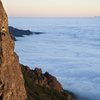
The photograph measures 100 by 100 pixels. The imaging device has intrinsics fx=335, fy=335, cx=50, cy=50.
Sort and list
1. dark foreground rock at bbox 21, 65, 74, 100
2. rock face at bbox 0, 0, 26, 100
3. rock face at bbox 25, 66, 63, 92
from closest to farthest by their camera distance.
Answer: rock face at bbox 0, 0, 26, 100 → dark foreground rock at bbox 21, 65, 74, 100 → rock face at bbox 25, 66, 63, 92

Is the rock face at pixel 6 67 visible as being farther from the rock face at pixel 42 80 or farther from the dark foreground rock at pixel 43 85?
the rock face at pixel 42 80

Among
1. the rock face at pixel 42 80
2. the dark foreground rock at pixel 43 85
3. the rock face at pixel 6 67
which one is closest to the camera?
the rock face at pixel 6 67

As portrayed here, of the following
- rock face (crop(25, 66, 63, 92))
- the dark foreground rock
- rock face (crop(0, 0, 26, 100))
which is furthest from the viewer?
rock face (crop(25, 66, 63, 92))

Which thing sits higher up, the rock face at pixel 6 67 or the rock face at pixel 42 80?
the rock face at pixel 42 80

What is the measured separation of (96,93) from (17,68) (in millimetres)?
42953

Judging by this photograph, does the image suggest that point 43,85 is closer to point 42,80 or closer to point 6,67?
point 42,80

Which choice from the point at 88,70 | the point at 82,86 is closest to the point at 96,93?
the point at 82,86

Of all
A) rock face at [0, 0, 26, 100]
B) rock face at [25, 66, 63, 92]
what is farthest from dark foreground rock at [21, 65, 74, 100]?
rock face at [0, 0, 26, 100]

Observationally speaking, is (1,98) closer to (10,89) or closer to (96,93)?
(10,89)

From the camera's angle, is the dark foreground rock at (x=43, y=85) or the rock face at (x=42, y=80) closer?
the dark foreground rock at (x=43, y=85)

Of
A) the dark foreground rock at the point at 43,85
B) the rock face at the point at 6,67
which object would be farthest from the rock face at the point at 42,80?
the rock face at the point at 6,67

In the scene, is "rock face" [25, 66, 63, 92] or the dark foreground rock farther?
"rock face" [25, 66, 63, 92]

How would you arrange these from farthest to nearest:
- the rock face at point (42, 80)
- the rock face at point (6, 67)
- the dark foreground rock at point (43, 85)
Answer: the rock face at point (42, 80) → the dark foreground rock at point (43, 85) → the rock face at point (6, 67)

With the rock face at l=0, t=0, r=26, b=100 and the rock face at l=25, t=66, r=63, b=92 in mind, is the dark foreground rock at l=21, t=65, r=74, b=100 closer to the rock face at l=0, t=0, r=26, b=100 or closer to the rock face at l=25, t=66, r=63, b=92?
the rock face at l=25, t=66, r=63, b=92
